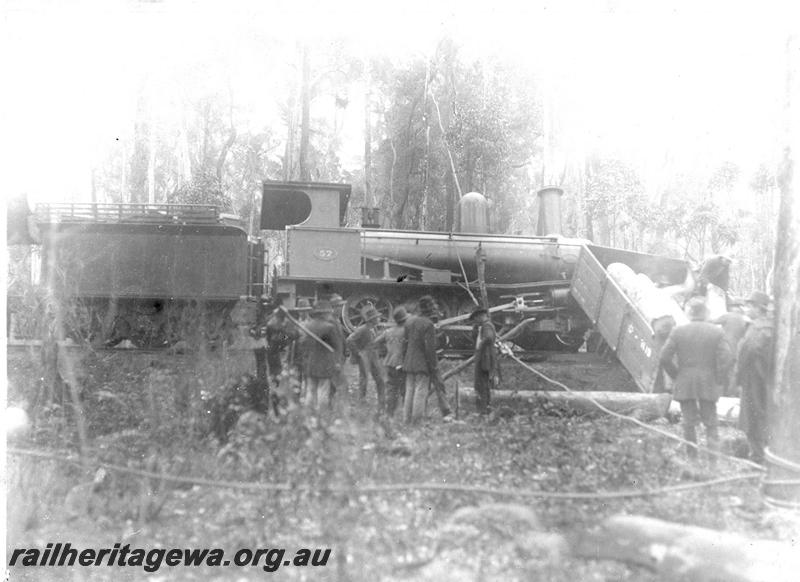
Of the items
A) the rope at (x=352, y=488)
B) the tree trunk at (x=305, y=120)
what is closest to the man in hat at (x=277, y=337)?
the rope at (x=352, y=488)

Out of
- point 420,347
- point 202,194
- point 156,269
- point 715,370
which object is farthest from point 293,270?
point 715,370

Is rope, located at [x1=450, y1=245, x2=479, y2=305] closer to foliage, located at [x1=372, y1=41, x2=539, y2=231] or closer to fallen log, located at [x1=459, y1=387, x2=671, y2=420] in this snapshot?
fallen log, located at [x1=459, y1=387, x2=671, y2=420]

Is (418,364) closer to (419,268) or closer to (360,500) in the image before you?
(360,500)

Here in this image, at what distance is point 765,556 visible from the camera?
3324mm

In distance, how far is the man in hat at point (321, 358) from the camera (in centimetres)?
648

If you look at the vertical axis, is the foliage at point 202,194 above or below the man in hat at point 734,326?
above

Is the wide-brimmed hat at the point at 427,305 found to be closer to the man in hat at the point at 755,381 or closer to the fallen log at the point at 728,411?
the fallen log at the point at 728,411

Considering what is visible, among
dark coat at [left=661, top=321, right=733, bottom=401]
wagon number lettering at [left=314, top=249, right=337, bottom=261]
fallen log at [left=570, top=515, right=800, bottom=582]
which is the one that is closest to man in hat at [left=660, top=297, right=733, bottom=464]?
dark coat at [left=661, top=321, right=733, bottom=401]

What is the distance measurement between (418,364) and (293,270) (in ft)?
13.3

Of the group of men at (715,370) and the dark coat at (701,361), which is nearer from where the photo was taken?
the group of men at (715,370)

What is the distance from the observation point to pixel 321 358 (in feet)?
21.3

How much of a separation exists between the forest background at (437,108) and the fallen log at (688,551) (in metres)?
2.65

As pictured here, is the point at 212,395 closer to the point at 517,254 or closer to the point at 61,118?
the point at 61,118

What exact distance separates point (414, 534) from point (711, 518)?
189cm
